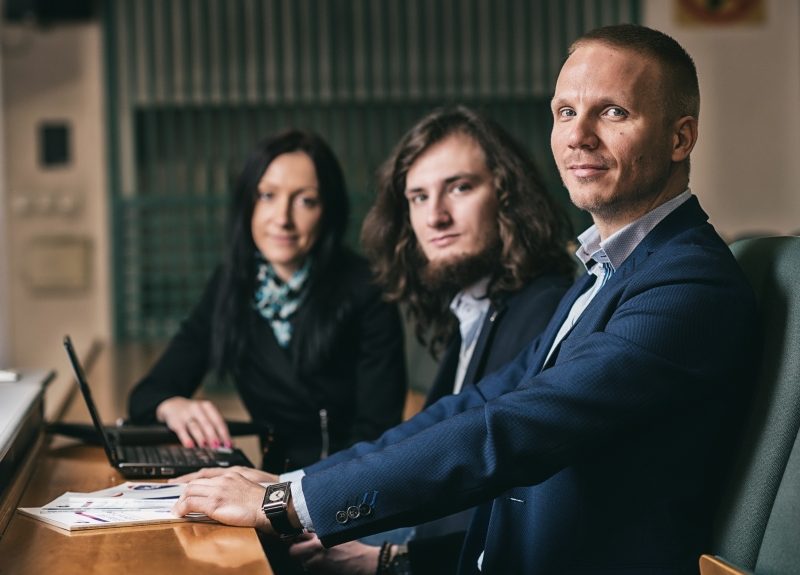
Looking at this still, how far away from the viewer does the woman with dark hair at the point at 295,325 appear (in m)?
2.49

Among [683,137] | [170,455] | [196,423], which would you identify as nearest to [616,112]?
[683,137]

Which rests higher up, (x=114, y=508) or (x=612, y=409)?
(x=612, y=409)

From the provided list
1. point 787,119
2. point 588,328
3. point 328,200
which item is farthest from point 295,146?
point 787,119

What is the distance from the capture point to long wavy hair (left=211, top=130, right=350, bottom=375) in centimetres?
260

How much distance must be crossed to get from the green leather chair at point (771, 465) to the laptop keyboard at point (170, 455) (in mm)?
922

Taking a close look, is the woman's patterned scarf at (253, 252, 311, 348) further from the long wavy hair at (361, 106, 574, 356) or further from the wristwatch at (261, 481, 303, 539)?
the wristwatch at (261, 481, 303, 539)

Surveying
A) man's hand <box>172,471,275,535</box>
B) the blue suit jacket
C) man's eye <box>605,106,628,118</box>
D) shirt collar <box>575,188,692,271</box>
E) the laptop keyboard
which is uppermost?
man's eye <box>605,106,628,118</box>

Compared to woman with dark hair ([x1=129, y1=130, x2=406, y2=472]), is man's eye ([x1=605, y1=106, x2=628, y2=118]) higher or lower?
higher

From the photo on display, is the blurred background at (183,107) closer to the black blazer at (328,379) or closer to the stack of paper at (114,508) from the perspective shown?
the black blazer at (328,379)

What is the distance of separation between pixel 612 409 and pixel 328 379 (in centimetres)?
127

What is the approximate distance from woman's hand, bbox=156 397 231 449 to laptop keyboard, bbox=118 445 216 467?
0.05 m

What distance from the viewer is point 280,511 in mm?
1439

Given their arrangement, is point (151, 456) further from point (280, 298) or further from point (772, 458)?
point (772, 458)

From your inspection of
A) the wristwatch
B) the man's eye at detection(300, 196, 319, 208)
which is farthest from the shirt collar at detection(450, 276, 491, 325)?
the wristwatch
